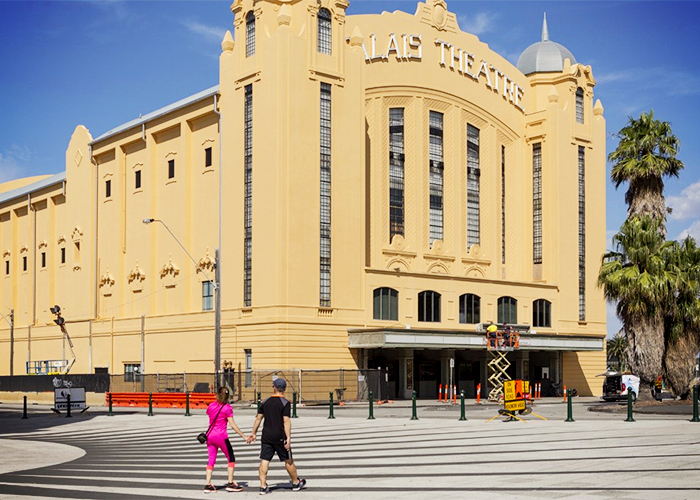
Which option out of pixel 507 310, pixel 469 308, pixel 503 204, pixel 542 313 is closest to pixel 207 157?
pixel 469 308

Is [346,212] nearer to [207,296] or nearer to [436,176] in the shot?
[436,176]

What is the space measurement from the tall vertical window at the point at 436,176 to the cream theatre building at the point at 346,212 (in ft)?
0.48

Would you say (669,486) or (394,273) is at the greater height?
(394,273)

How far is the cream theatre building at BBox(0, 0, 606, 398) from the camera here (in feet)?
186

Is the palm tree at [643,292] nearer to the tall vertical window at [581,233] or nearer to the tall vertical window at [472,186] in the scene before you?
the tall vertical window at [472,186]

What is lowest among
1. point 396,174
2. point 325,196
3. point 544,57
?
point 325,196

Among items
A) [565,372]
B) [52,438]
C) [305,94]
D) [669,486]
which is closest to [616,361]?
[565,372]

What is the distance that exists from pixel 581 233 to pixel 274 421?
200 ft

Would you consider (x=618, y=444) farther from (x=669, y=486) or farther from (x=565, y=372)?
(x=565, y=372)

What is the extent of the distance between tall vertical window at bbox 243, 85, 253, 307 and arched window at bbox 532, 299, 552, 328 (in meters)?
21.6

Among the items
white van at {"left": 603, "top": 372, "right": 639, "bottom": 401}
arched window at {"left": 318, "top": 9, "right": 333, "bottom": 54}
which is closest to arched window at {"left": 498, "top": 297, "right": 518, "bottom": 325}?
white van at {"left": 603, "top": 372, "right": 639, "bottom": 401}

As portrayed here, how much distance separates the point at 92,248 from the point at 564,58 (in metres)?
38.4

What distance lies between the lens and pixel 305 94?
5697 cm

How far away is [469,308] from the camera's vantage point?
213 ft
